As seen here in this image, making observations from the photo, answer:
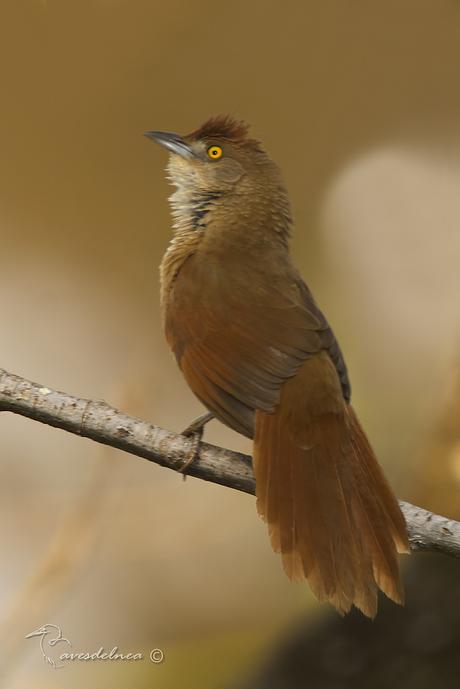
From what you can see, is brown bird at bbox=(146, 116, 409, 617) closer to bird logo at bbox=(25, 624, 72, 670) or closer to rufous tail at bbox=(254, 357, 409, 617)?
rufous tail at bbox=(254, 357, 409, 617)

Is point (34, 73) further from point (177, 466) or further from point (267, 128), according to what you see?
point (177, 466)

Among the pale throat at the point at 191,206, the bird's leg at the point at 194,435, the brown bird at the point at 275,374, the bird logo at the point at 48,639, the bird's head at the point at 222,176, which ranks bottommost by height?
the bird logo at the point at 48,639

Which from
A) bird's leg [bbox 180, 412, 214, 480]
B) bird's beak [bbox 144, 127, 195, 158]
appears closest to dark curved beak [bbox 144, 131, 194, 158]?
bird's beak [bbox 144, 127, 195, 158]

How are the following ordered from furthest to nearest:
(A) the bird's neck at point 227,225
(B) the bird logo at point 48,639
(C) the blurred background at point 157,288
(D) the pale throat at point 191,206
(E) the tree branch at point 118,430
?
(C) the blurred background at point 157,288 < (B) the bird logo at point 48,639 < (D) the pale throat at point 191,206 < (A) the bird's neck at point 227,225 < (E) the tree branch at point 118,430

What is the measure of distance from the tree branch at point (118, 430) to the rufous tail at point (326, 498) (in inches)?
3.9

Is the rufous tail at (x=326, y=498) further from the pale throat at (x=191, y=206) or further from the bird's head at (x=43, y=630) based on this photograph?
the bird's head at (x=43, y=630)

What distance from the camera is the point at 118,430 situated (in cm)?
187

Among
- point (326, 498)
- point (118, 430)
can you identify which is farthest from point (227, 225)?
point (326, 498)

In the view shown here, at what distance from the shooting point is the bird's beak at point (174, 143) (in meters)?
2.33

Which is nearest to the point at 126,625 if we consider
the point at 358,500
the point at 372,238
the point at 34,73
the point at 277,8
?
the point at 358,500

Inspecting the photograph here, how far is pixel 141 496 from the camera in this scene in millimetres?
2639

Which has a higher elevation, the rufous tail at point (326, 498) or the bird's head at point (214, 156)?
the bird's head at point (214, 156)

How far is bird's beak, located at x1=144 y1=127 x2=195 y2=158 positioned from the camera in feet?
7.63

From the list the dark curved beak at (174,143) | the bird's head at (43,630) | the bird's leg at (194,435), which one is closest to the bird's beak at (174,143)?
the dark curved beak at (174,143)
